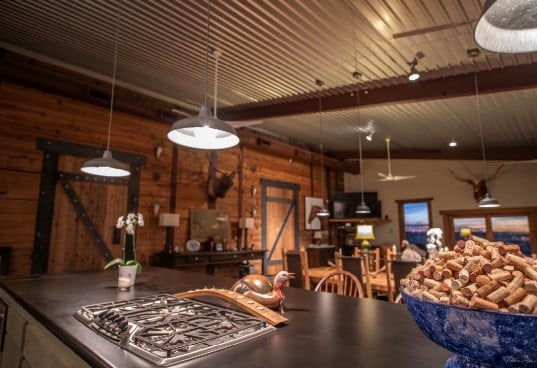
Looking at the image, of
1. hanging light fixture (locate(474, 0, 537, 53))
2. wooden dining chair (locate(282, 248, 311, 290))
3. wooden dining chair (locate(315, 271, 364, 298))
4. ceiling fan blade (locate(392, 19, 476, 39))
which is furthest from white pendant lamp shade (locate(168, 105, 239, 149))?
wooden dining chair (locate(282, 248, 311, 290))

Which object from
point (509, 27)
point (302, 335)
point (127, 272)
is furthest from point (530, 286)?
point (127, 272)

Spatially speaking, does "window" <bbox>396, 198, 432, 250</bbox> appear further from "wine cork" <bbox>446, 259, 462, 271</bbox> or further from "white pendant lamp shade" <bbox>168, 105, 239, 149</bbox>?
"wine cork" <bbox>446, 259, 462, 271</bbox>

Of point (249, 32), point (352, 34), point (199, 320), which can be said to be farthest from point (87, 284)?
point (352, 34)

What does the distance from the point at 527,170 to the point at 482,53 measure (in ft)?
17.3

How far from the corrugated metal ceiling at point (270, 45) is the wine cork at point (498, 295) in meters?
2.61

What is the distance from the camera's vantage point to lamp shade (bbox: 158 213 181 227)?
499 cm

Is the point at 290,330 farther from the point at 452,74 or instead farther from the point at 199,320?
the point at 452,74

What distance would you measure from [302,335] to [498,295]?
29.4 inches

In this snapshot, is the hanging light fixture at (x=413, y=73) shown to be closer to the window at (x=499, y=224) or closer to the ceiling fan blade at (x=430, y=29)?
the ceiling fan blade at (x=430, y=29)

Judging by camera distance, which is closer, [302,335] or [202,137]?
[302,335]

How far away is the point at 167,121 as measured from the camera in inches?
205

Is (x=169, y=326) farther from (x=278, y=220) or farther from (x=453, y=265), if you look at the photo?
(x=278, y=220)

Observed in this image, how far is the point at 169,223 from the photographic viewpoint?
5.02 meters

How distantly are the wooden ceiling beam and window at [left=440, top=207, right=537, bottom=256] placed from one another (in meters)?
4.64
